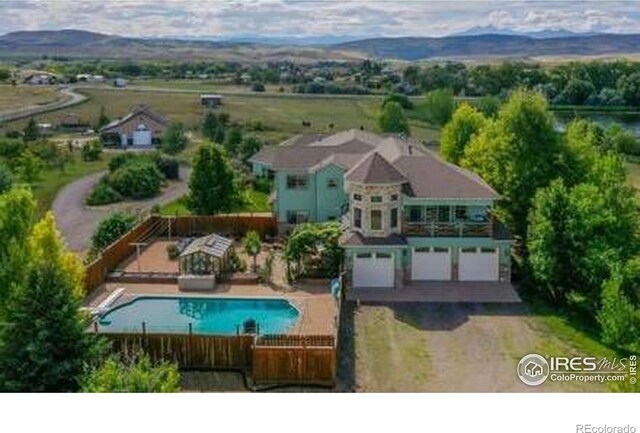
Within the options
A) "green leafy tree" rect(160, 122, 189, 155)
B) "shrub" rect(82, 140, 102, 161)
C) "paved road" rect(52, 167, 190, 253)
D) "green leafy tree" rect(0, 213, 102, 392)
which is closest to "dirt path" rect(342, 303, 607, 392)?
"green leafy tree" rect(0, 213, 102, 392)

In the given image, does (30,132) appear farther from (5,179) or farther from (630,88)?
(630,88)

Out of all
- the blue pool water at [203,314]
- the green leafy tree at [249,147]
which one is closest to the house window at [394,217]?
the blue pool water at [203,314]

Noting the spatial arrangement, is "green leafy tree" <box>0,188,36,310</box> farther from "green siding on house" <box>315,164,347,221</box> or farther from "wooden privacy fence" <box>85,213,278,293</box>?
"green siding on house" <box>315,164,347,221</box>

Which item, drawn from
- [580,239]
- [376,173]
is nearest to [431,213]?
[376,173]

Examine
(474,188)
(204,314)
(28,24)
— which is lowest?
(204,314)

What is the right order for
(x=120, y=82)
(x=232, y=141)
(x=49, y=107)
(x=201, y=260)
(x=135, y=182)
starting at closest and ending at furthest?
(x=201, y=260)
(x=135, y=182)
(x=232, y=141)
(x=49, y=107)
(x=120, y=82)
